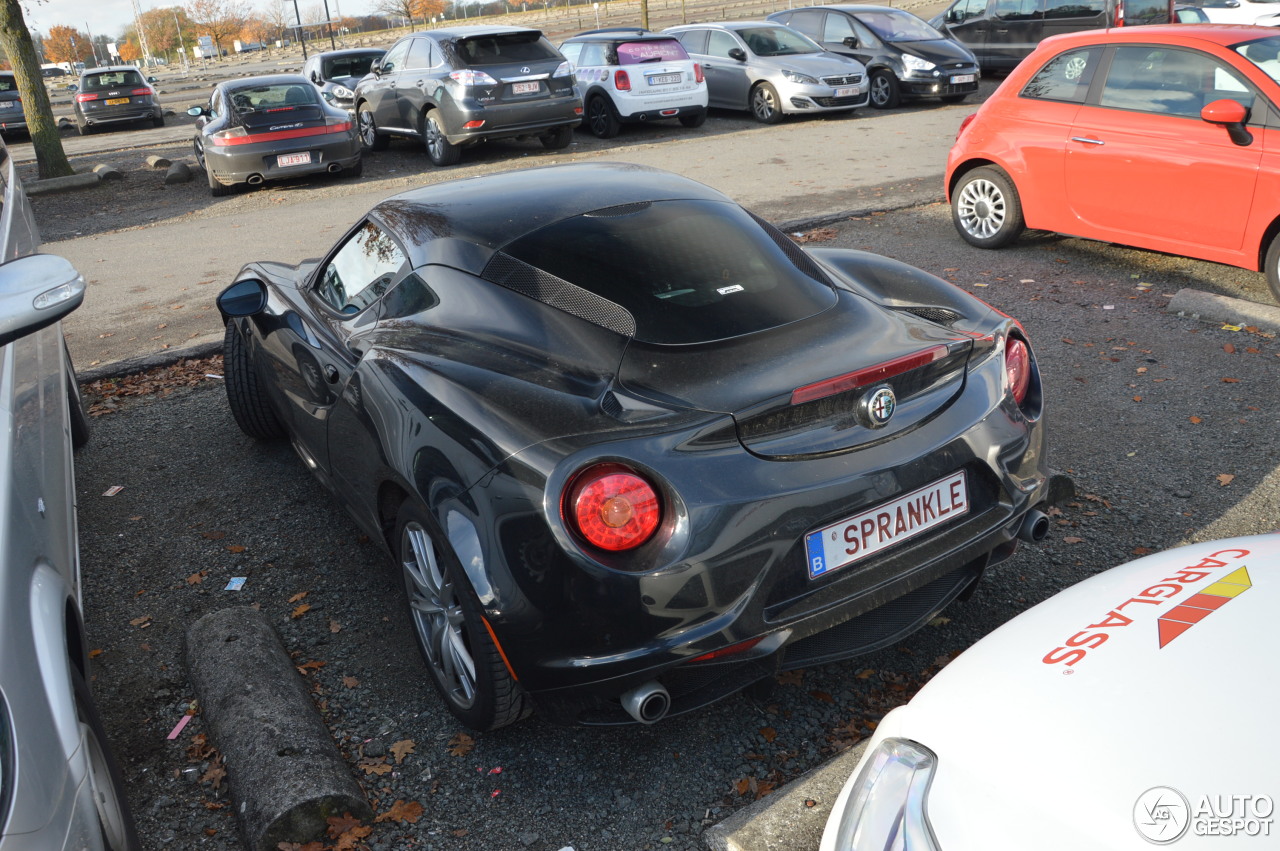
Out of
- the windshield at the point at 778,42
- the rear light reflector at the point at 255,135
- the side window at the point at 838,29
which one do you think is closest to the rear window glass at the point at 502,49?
the rear light reflector at the point at 255,135

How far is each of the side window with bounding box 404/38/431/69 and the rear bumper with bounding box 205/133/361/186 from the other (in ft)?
6.54

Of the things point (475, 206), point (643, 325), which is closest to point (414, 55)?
point (475, 206)

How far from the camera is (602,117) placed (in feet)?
52.4

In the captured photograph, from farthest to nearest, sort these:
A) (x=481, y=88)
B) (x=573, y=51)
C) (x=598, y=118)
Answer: (x=573, y=51)
(x=598, y=118)
(x=481, y=88)

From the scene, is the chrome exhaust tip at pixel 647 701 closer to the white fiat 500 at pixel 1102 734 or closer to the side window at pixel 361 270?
the white fiat 500 at pixel 1102 734

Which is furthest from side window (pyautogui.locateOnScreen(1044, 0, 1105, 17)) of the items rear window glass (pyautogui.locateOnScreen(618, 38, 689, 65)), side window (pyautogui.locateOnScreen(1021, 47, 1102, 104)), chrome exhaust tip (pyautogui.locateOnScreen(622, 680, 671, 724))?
chrome exhaust tip (pyautogui.locateOnScreen(622, 680, 671, 724))

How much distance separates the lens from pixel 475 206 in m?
3.65

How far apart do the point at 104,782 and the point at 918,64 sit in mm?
17042

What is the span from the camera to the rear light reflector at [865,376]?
2682 millimetres

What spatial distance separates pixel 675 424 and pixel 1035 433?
1.24 m

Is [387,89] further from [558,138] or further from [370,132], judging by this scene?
[558,138]

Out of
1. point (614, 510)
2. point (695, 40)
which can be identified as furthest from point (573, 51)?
point (614, 510)

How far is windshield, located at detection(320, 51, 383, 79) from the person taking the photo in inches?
741

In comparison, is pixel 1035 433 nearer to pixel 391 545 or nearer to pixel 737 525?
pixel 737 525
